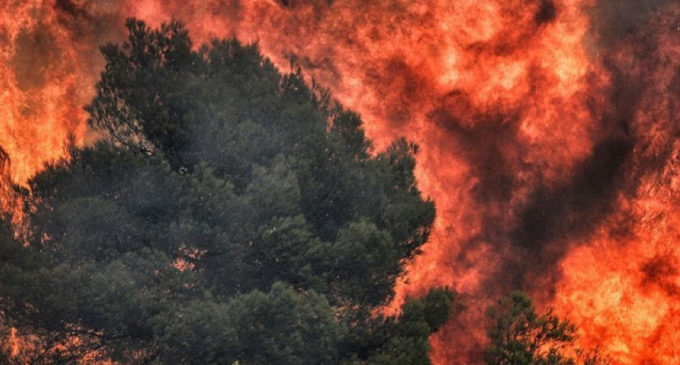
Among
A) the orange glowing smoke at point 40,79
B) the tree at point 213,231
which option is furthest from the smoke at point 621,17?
the orange glowing smoke at point 40,79

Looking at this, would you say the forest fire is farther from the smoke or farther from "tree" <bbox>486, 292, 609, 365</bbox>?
"tree" <bbox>486, 292, 609, 365</bbox>

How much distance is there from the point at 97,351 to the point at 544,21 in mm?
11446

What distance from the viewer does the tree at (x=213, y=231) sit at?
63.0 feet

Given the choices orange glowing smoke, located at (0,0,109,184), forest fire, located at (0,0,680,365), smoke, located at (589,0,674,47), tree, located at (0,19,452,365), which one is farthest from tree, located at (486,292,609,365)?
orange glowing smoke, located at (0,0,109,184)

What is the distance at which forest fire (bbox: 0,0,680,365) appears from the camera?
2525cm

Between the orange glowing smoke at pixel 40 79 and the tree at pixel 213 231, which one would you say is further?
the orange glowing smoke at pixel 40 79

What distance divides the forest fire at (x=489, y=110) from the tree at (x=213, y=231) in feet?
11.6

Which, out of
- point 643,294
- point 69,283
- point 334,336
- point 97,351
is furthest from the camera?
point 643,294

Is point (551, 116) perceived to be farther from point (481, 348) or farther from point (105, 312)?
point (105, 312)

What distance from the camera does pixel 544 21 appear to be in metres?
25.9

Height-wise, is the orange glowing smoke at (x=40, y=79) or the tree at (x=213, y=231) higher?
the orange glowing smoke at (x=40, y=79)

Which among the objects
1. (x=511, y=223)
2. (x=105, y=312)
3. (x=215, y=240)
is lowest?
(x=105, y=312)

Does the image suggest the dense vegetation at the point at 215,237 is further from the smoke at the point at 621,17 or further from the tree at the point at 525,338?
the smoke at the point at 621,17

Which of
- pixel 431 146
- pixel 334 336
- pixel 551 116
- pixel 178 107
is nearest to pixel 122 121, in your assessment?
pixel 178 107
